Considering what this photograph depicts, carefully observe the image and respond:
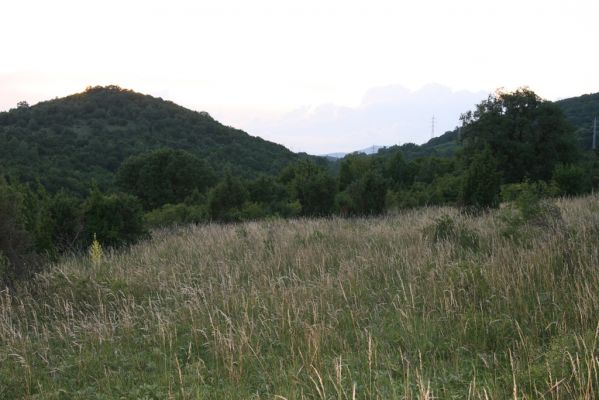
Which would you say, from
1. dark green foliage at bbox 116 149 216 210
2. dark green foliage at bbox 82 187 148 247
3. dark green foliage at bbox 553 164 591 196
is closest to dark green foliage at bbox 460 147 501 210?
dark green foliage at bbox 553 164 591 196

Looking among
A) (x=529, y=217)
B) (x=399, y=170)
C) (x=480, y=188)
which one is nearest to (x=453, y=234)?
(x=529, y=217)

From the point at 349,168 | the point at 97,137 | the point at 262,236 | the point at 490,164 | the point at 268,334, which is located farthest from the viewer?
the point at 97,137

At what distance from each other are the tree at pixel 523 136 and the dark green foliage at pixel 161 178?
19.8 metres

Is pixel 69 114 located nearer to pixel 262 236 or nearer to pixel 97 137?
pixel 97 137

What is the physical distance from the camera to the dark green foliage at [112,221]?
1177 cm

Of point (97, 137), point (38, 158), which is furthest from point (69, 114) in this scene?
point (38, 158)

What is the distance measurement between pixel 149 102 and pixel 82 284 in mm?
69829

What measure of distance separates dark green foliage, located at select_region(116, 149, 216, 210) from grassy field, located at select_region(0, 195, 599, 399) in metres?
28.3

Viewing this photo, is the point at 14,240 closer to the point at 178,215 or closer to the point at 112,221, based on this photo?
the point at 112,221

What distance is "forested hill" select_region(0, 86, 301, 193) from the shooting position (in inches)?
1578

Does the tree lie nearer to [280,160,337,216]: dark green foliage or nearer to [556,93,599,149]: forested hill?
[280,160,337,216]: dark green foliage

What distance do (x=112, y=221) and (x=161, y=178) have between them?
2403 cm

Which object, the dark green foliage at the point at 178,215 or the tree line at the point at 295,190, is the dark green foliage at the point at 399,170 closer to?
the tree line at the point at 295,190

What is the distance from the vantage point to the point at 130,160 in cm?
3659
